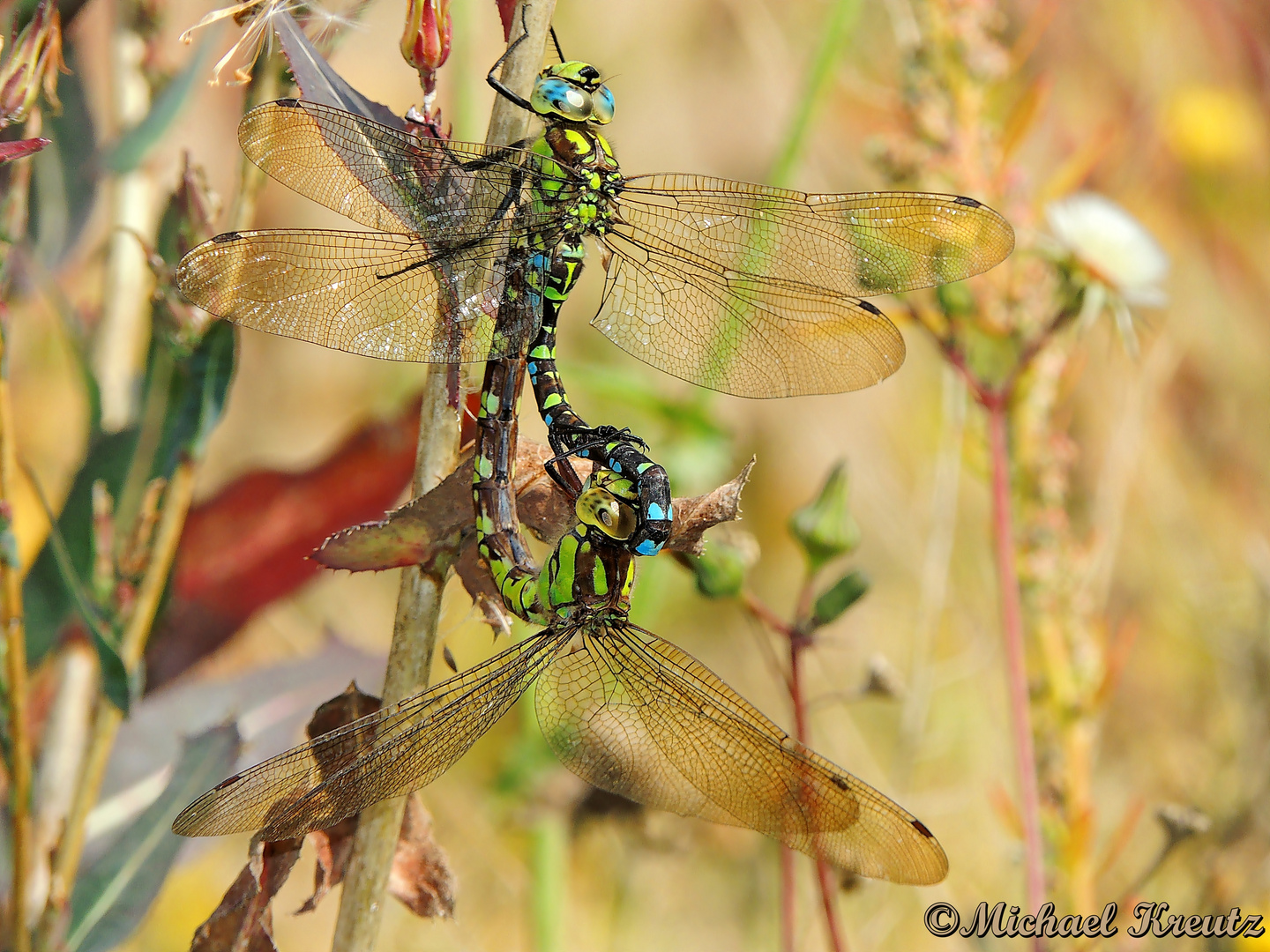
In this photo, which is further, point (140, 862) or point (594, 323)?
point (594, 323)

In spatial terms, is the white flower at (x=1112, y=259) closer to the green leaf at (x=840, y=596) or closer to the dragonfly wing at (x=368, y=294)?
the green leaf at (x=840, y=596)

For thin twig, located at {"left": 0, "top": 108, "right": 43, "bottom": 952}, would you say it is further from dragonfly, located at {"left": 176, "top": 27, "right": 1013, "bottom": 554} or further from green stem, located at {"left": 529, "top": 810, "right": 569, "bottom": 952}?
green stem, located at {"left": 529, "top": 810, "right": 569, "bottom": 952}

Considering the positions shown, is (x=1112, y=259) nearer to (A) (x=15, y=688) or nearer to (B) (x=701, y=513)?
(B) (x=701, y=513)

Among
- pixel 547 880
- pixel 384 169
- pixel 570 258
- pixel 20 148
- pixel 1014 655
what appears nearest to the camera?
pixel 20 148

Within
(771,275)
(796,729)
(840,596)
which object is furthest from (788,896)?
(771,275)

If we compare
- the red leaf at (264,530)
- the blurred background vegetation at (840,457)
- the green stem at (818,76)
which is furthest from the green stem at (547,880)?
the green stem at (818,76)

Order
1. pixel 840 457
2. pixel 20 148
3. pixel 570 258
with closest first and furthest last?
pixel 20 148 < pixel 570 258 < pixel 840 457
